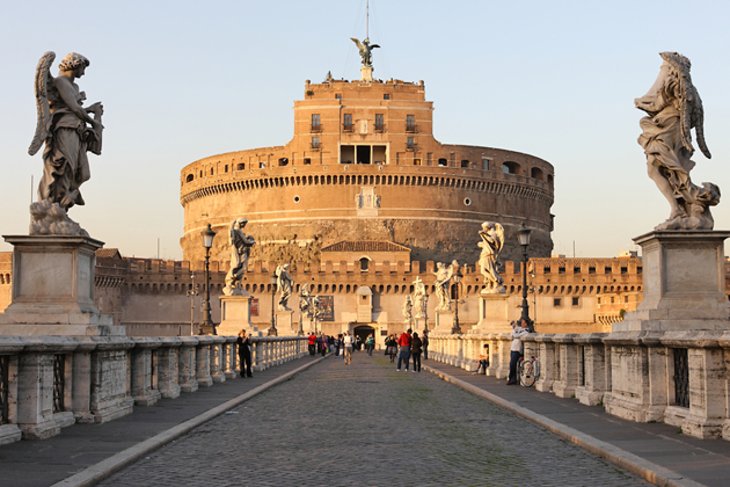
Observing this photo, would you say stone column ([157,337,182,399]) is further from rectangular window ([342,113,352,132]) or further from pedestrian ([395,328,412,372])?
rectangular window ([342,113,352,132])

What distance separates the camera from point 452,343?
32.3 meters

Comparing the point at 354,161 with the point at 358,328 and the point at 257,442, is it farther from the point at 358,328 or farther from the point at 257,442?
the point at 257,442

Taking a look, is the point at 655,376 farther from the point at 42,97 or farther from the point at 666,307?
the point at 42,97

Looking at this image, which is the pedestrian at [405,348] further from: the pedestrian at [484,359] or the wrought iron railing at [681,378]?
the wrought iron railing at [681,378]

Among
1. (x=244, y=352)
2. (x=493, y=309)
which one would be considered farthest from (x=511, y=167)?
(x=244, y=352)

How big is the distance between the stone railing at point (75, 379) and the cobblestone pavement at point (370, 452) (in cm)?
100

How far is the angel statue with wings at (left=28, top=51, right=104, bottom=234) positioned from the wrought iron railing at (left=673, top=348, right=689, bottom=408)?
5.93 m

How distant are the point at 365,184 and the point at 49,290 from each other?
3169 inches

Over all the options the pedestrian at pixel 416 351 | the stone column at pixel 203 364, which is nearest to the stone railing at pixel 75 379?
the stone column at pixel 203 364

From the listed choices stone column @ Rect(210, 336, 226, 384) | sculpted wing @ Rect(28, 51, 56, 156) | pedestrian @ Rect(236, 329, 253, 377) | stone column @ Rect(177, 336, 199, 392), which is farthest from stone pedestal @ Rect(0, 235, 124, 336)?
pedestrian @ Rect(236, 329, 253, 377)

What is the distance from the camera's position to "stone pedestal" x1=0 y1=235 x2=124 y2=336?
1000 centimetres

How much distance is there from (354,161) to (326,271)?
14.3 meters

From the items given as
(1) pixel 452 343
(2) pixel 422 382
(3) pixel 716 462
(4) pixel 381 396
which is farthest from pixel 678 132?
(1) pixel 452 343

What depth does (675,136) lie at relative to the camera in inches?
409
